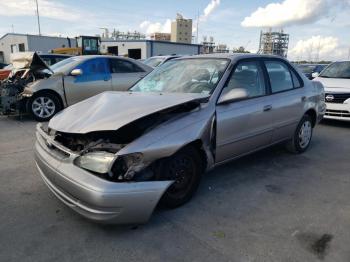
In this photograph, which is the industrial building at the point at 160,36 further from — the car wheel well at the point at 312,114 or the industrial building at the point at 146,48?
the car wheel well at the point at 312,114

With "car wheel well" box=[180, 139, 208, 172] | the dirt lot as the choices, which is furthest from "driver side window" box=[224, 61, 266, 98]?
the dirt lot

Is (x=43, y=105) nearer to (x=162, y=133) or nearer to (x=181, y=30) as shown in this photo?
(x=162, y=133)

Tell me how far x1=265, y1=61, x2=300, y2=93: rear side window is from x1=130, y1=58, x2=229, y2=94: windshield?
34.8 inches

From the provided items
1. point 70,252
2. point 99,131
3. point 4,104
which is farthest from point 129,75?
point 70,252

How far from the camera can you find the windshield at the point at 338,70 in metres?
8.14

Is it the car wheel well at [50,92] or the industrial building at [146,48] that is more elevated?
the industrial building at [146,48]

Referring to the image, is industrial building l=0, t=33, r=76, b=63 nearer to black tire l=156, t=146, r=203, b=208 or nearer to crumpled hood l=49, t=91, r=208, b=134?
crumpled hood l=49, t=91, r=208, b=134

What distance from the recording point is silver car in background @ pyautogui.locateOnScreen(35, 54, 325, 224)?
104 inches

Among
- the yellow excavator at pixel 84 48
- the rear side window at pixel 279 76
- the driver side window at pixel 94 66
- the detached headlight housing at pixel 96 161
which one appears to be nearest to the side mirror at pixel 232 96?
the rear side window at pixel 279 76

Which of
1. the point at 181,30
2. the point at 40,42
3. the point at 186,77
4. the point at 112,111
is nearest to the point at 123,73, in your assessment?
the point at 186,77

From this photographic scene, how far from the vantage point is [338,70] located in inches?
331

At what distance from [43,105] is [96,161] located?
18.0 feet

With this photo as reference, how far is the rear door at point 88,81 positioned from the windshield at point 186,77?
12.2ft

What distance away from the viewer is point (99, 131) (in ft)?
9.45
